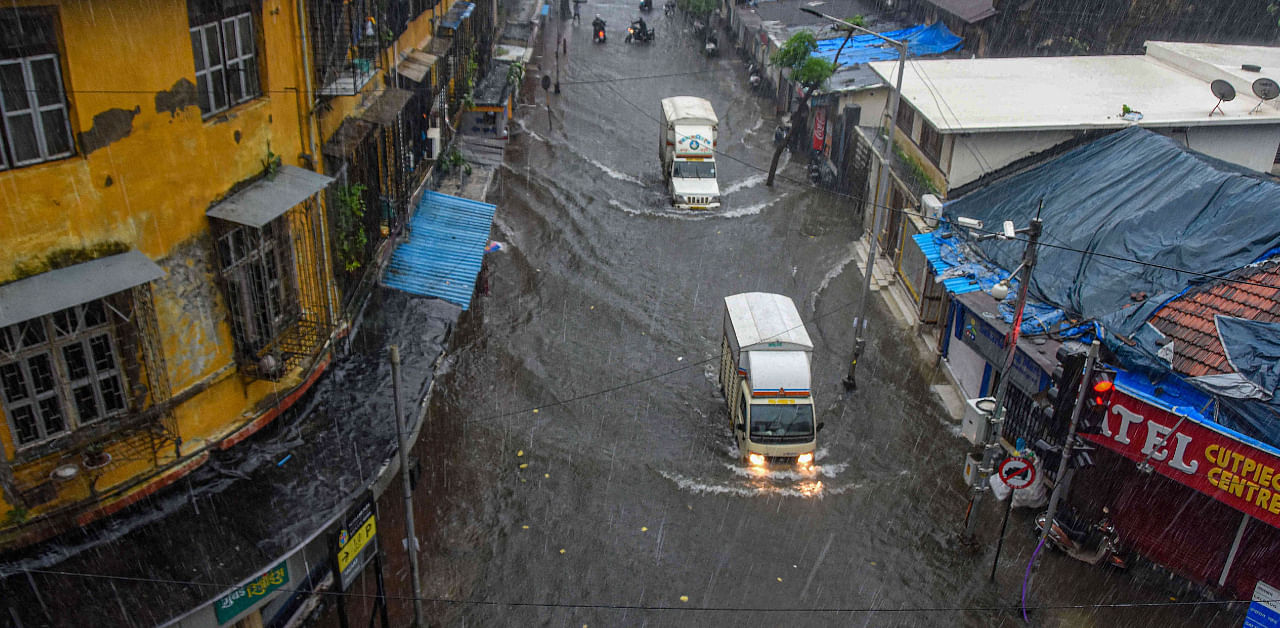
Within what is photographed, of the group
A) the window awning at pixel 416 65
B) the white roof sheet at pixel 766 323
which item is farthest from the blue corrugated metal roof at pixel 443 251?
the white roof sheet at pixel 766 323

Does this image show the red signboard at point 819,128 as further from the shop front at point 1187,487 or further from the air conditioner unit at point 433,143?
the shop front at point 1187,487

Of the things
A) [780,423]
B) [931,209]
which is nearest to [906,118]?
[931,209]

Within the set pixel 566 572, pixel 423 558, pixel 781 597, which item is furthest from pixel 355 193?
pixel 781 597

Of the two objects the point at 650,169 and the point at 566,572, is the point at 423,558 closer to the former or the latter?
the point at 566,572

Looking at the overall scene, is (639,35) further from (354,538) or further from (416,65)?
(354,538)

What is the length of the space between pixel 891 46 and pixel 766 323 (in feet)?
84.1

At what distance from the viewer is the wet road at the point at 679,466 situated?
1550cm

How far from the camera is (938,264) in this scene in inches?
840

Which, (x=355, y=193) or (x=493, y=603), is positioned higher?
(x=355, y=193)

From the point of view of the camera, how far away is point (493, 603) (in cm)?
1518

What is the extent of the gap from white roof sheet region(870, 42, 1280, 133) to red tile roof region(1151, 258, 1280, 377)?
7413mm

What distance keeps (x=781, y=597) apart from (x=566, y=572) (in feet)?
12.2

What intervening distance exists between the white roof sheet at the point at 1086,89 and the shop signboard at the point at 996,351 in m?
5.07

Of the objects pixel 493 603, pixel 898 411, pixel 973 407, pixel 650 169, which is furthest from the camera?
pixel 650 169
